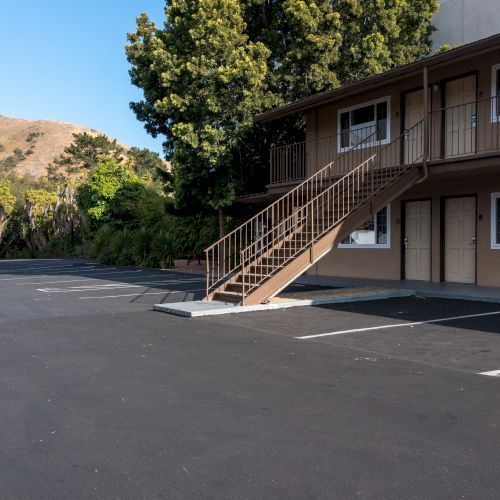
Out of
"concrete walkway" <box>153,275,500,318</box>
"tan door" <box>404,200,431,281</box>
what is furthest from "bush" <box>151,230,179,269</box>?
"tan door" <box>404,200,431,281</box>

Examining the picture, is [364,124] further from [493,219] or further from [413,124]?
[493,219]

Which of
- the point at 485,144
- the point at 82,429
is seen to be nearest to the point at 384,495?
the point at 82,429

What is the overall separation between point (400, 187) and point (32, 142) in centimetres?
9251

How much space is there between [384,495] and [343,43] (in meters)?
20.8

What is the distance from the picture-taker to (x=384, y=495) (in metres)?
3.43

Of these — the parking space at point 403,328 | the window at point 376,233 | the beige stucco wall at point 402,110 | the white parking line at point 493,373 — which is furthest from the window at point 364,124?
the white parking line at point 493,373

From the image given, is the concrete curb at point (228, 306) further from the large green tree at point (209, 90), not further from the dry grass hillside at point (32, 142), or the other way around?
the dry grass hillside at point (32, 142)

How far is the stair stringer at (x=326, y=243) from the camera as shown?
12.1 meters

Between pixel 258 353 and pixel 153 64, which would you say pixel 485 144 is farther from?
pixel 153 64

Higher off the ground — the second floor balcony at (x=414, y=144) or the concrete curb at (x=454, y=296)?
the second floor balcony at (x=414, y=144)

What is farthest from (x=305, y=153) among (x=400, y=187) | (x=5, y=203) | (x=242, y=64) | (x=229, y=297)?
(x=5, y=203)

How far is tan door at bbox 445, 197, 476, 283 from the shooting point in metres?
15.1

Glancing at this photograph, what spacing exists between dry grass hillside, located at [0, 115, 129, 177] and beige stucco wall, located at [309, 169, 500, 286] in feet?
235

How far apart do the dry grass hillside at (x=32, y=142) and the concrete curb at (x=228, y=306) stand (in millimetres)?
75629
